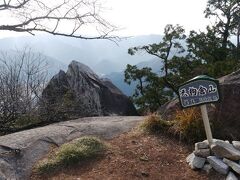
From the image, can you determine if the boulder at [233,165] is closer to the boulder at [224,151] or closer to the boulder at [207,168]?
the boulder at [224,151]

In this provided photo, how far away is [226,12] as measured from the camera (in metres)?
22.8

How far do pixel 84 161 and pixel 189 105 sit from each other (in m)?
1.65

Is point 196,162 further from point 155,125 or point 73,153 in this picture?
point 73,153

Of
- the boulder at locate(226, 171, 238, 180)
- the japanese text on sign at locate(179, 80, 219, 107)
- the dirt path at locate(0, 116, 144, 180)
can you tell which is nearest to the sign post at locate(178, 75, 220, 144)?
the japanese text on sign at locate(179, 80, 219, 107)

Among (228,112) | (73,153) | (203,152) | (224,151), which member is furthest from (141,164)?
(228,112)

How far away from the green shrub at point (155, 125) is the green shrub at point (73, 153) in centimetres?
94

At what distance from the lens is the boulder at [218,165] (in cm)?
536

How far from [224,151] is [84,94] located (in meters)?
7.36

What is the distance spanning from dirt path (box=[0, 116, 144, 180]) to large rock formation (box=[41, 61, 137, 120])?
326 centimetres

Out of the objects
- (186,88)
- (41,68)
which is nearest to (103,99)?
(41,68)

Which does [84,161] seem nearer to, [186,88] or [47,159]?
[47,159]

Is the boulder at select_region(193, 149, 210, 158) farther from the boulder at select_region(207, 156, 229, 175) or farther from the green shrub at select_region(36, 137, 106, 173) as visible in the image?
the green shrub at select_region(36, 137, 106, 173)

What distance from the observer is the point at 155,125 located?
6918 mm

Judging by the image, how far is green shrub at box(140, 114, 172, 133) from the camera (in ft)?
22.4
